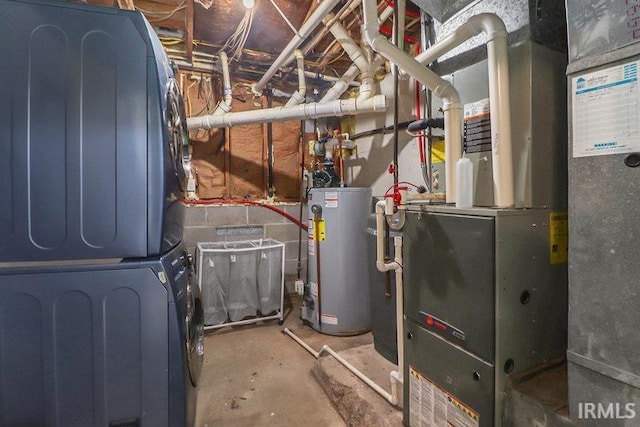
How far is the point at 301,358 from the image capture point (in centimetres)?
228

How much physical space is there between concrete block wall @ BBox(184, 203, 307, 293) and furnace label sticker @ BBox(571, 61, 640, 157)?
9.49ft

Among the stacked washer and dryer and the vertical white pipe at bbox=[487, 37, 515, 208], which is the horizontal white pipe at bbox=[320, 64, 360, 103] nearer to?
the vertical white pipe at bbox=[487, 37, 515, 208]

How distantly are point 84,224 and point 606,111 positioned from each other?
1418 mm

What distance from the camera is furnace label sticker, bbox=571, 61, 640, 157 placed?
699mm

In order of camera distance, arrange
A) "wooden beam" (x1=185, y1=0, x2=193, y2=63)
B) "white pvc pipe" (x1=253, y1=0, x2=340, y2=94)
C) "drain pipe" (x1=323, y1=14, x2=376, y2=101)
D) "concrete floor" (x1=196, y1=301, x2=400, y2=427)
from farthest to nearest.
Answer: "drain pipe" (x1=323, y1=14, x2=376, y2=101) < "wooden beam" (x1=185, y1=0, x2=193, y2=63) < "white pvc pipe" (x1=253, y1=0, x2=340, y2=94) < "concrete floor" (x1=196, y1=301, x2=400, y2=427)

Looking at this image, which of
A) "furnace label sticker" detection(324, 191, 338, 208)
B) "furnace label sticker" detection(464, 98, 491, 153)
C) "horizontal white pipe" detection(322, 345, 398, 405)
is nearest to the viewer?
"furnace label sticker" detection(464, 98, 491, 153)

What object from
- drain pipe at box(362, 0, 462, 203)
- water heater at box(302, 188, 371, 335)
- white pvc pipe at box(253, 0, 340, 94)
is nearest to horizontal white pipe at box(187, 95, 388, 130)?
white pvc pipe at box(253, 0, 340, 94)

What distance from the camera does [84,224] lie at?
32.4 inches

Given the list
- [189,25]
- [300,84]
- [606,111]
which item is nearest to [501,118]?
[606,111]

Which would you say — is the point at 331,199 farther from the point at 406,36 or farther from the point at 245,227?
the point at 406,36

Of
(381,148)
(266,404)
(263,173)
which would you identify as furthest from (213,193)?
(266,404)

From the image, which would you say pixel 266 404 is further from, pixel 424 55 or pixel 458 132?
pixel 424 55

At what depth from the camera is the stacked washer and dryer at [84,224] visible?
0.79 meters

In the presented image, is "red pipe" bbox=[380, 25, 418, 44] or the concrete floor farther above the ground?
"red pipe" bbox=[380, 25, 418, 44]
